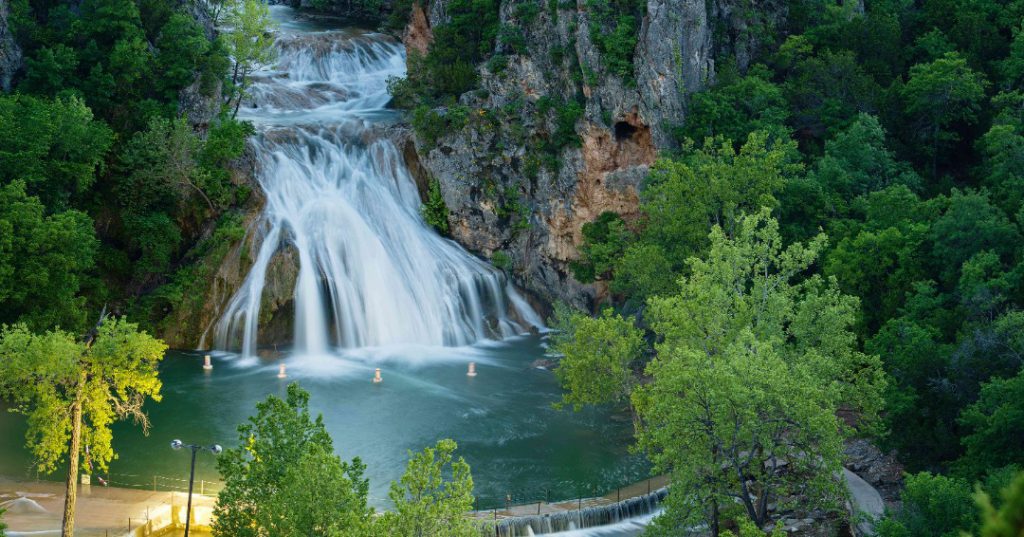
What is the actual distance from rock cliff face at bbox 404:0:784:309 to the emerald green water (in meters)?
9.71

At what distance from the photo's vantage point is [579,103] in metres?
61.4

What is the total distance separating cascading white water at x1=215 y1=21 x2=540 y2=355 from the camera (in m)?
56.0

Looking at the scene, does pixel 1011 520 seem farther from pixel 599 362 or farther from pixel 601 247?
pixel 601 247

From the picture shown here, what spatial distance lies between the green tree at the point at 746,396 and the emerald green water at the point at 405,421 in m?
7.90

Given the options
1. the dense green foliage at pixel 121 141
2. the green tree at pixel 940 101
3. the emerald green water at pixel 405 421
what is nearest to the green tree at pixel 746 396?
the emerald green water at pixel 405 421

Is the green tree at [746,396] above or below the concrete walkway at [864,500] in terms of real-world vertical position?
above

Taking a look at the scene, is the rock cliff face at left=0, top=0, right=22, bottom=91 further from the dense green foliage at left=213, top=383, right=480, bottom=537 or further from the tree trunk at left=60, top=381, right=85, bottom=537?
the dense green foliage at left=213, top=383, right=480, bottom=537

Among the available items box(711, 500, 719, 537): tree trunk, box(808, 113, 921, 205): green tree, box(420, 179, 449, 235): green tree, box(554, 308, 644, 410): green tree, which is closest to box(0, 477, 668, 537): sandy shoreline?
box(554, 308, 644, 410): green tree

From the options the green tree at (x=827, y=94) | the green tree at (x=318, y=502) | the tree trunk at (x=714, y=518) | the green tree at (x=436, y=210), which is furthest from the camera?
the green tree at (x=436, y=210)

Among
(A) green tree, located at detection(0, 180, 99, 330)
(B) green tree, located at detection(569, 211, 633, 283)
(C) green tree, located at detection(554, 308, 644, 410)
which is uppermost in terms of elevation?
(B) green tree, located at detection(569, 211, 633, 283)

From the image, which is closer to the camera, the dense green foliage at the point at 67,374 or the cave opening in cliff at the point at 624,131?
the dense green foliage at the point at 67,374

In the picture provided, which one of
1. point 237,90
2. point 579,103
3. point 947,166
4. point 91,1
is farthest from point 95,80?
point 947,166

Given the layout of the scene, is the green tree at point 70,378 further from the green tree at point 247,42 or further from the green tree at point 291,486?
the green tree at point 247,42

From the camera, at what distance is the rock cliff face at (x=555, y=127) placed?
193 feet
